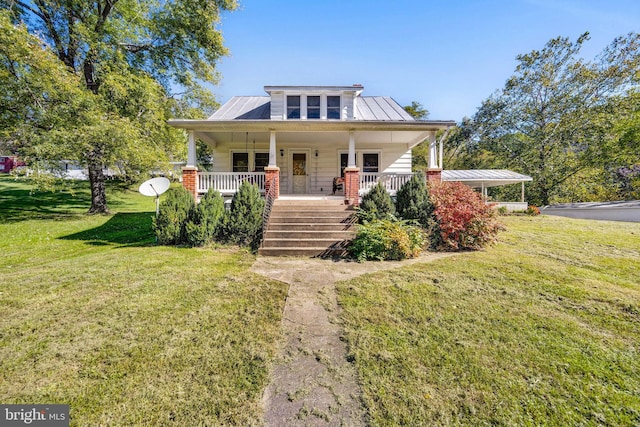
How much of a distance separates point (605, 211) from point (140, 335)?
2246 cm

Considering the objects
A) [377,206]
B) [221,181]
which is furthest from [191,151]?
[377,206]

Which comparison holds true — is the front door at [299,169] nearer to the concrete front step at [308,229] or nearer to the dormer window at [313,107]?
the dormer window at [313,107]

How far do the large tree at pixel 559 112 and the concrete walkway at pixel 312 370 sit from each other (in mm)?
25573

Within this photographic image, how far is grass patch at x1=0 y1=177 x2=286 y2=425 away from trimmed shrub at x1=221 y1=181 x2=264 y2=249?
0.98 meters

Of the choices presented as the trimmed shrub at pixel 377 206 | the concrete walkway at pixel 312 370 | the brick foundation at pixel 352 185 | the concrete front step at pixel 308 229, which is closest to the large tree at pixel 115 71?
the concrete front step at pixel 308 229

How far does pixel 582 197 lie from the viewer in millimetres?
21266

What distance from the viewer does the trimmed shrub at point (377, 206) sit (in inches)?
290

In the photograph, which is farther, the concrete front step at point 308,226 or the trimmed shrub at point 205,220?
the concrete front step at point 308,226

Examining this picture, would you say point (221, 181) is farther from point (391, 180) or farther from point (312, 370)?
point (312, 370)

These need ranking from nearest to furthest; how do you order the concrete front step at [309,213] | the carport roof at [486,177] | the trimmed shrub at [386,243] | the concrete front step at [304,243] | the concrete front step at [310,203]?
the trimmed shrub at [386,243]
the concrete front step at [304,243]
the concrete front step at [309,213]
the concrete front step at [310,203]
the carport roof at [486,177]

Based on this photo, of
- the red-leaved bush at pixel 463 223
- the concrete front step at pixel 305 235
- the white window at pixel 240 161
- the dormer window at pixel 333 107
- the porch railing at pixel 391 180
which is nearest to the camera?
the red-leaved bush at pixel 463 223

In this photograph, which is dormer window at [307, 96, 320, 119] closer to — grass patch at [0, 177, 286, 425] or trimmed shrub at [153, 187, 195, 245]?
trimmed shrub at [153, 187, 195, 245]

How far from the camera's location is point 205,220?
7168 mm

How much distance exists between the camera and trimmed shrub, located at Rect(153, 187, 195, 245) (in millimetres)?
7230
